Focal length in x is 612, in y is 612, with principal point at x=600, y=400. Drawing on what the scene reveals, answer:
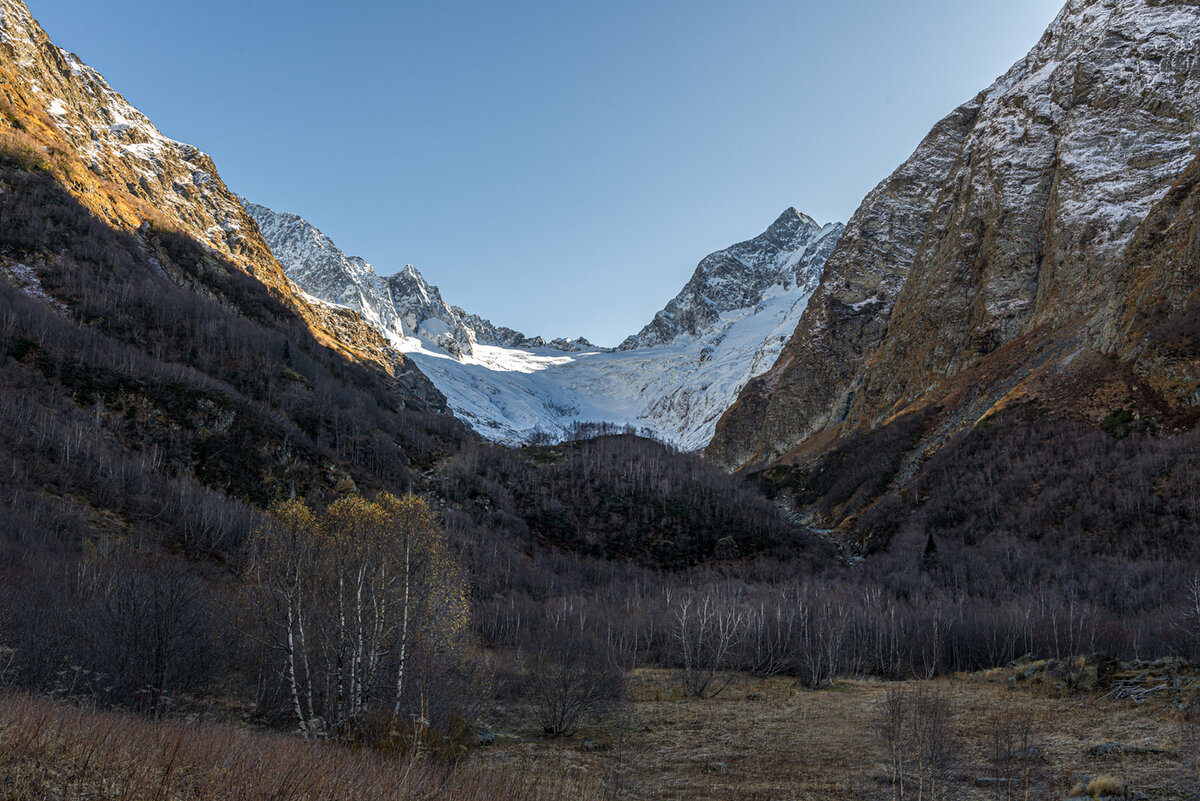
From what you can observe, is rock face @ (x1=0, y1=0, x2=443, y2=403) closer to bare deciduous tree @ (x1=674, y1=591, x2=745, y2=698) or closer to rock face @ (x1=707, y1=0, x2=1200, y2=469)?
bare deciduous tree @ (x1=674, y1=591, x2=745, y2=698)

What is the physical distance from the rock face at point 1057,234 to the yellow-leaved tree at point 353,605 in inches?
2238

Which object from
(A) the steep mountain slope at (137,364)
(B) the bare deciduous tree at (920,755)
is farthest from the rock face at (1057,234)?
(A) the steep mountain slope at (137,364)

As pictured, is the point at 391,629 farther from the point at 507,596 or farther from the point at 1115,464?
the point at 1115,464

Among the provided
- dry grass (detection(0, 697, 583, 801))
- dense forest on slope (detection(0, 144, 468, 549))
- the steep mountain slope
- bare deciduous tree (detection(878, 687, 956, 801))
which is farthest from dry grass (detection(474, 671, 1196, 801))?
dense forest on slope (detection(0, 144, 468, 549))

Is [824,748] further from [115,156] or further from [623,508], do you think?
[115,156]

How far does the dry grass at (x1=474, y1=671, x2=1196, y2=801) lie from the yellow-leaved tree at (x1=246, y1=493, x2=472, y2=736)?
359 cm

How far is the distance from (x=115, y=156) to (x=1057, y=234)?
16711 cm

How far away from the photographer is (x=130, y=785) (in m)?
5.63

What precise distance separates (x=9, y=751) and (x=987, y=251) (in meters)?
94.8

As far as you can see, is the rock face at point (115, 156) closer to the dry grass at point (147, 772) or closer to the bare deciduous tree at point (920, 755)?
the dry grass at point (147, 772)

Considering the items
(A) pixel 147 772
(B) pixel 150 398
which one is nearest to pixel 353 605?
(A) pixel 147 772

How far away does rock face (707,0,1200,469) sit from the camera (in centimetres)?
5562

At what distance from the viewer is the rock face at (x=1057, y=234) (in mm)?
55625

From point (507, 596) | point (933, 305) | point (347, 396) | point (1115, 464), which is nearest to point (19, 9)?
point (347, 396)
